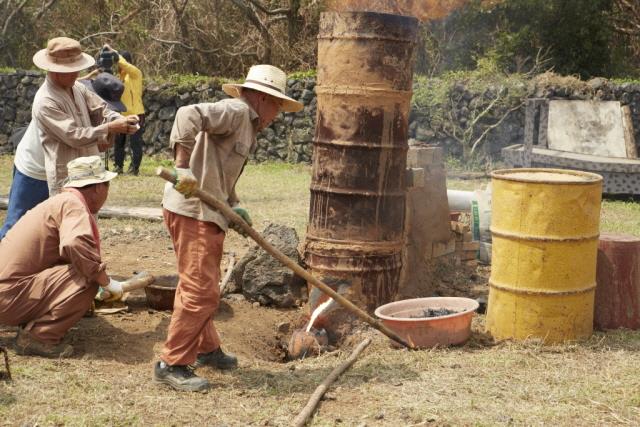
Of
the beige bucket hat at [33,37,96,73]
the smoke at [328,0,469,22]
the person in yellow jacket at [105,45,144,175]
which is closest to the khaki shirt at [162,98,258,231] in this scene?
the beige bucket hat at [33,37,96,73]

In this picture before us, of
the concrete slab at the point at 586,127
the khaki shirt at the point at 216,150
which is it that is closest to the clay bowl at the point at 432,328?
the khaki shirt at the point at 216,150

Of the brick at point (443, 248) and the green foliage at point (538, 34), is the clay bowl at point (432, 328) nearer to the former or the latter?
the brick at point (443, 248)

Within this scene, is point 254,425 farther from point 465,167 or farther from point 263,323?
point 465,167

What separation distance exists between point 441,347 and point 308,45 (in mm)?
15496

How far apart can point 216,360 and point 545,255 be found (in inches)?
88.6

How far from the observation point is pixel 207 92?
17.3 m

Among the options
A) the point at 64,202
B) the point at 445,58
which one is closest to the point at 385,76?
the point at 64,202

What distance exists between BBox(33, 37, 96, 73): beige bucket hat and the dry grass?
1.78 m

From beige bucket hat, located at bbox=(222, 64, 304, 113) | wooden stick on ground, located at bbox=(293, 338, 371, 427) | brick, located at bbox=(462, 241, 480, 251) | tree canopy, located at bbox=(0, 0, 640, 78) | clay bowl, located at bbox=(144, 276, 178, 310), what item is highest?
tree canopy, located at bbox=(0, 0, 640, 78)

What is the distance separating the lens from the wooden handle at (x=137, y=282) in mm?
5785

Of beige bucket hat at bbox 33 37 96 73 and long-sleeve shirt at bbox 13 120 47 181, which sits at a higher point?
beige bucket hat at bbox 33 37 96 73

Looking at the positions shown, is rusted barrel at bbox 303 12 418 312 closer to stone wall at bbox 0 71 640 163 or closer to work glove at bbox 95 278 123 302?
work glove at bbox 95 278 123 302

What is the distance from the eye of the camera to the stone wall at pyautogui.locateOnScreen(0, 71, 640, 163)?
1504 centimetres

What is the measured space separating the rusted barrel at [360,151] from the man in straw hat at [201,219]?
1.18 meters
